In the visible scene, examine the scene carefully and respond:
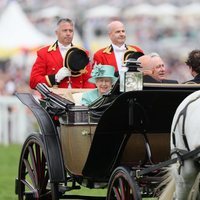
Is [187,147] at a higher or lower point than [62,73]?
lower

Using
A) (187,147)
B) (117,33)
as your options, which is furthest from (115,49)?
(187,147)

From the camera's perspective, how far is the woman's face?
792cm

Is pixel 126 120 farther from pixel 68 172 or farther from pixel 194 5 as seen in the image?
pixel 194 5

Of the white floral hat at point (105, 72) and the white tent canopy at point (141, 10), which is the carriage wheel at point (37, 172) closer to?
the white floral hat at point (105, 72)

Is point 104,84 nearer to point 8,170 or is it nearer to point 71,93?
point 71,93

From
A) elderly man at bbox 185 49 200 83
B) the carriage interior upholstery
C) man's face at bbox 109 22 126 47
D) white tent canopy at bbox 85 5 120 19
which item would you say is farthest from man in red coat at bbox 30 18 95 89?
white tent canopy at bbox 85 5 120 19

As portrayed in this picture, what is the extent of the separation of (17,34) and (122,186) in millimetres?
20479

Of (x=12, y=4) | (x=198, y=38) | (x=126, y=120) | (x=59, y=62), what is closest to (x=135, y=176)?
(x=126, y=120)

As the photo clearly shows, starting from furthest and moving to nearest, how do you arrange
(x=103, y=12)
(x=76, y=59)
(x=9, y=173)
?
(x=103, y=12), (x=9, y=173), (x=76, y=59)

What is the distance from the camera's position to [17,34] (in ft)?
89.2

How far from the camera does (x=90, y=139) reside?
767 centimetres

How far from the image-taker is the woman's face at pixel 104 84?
26.0ft

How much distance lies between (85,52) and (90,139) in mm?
1247

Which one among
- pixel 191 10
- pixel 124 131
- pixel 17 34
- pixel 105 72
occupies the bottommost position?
pixel 124 131
